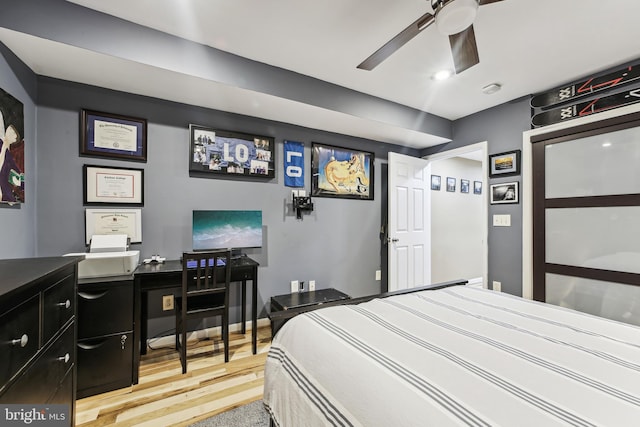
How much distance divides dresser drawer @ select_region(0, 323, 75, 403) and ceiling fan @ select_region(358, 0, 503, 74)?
7.22 feet

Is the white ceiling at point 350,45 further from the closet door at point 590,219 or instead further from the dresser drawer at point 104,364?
the dresser drawer at point 104,364

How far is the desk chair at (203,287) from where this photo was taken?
6.93 ft

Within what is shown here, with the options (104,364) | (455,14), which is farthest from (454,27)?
(104,364)

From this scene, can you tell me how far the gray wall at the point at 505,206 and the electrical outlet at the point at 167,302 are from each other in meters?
3.50

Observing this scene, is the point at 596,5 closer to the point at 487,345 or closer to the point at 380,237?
the point at 487,345

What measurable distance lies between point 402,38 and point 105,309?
8.52 feet

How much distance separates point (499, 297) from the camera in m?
1.81

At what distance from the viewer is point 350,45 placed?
Result: 6.81 feet

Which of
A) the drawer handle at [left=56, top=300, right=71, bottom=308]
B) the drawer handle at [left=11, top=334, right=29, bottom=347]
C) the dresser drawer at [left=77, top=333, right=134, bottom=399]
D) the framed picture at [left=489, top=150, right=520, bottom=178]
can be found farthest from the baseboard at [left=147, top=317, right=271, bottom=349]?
the framed picture at [left=489, top=150, right=520, bottom=178]

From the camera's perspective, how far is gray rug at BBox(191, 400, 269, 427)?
5.20 feet

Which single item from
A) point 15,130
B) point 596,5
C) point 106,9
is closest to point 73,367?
point 15,130

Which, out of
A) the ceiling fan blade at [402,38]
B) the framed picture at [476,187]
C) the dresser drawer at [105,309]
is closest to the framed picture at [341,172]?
the ceiling fan blade at [402,38]

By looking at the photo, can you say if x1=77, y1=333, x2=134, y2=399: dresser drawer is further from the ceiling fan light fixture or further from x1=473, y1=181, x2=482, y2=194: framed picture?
x1=473, y1=181, x2=482, y2=194: framed picture

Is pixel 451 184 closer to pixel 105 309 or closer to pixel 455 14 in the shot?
pixel 455 14
